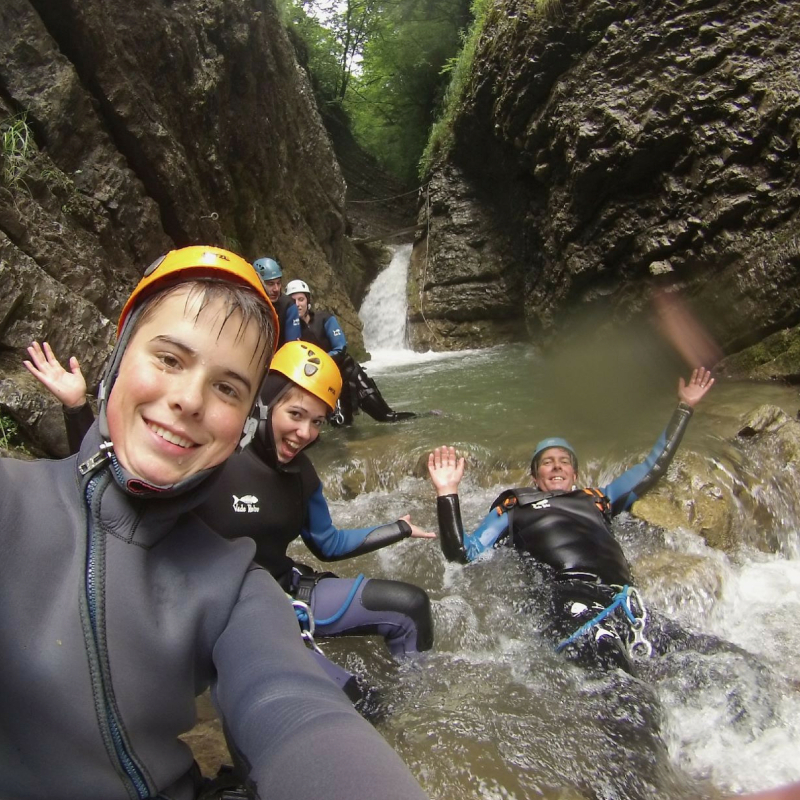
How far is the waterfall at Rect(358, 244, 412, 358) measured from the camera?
14.4 m

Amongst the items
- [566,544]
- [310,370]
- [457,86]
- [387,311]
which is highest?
[457,86]

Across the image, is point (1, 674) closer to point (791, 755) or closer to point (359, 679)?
point (359, 679)

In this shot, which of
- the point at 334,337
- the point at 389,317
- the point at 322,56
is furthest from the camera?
the point at 322,56


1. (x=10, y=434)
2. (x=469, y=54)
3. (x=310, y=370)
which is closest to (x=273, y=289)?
(x=10, y=434)

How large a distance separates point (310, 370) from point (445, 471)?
1.12 meters

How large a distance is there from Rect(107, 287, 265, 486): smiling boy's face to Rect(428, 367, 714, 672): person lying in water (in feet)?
7.33

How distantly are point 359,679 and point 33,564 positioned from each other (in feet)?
6.84

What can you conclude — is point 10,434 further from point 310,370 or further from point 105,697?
point 105,697

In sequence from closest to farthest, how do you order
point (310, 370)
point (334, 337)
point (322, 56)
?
1. point (310, 370)
2. point (334, 337)
3. point (322, 56)

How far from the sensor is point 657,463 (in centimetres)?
429

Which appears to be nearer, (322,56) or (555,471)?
(555,471)

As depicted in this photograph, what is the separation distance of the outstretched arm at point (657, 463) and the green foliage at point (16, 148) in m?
6.03

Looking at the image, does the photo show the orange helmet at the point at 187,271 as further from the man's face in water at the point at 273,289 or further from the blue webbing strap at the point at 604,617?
the man's face in water at the point at 273,289

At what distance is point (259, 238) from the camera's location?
10180 millimetres
